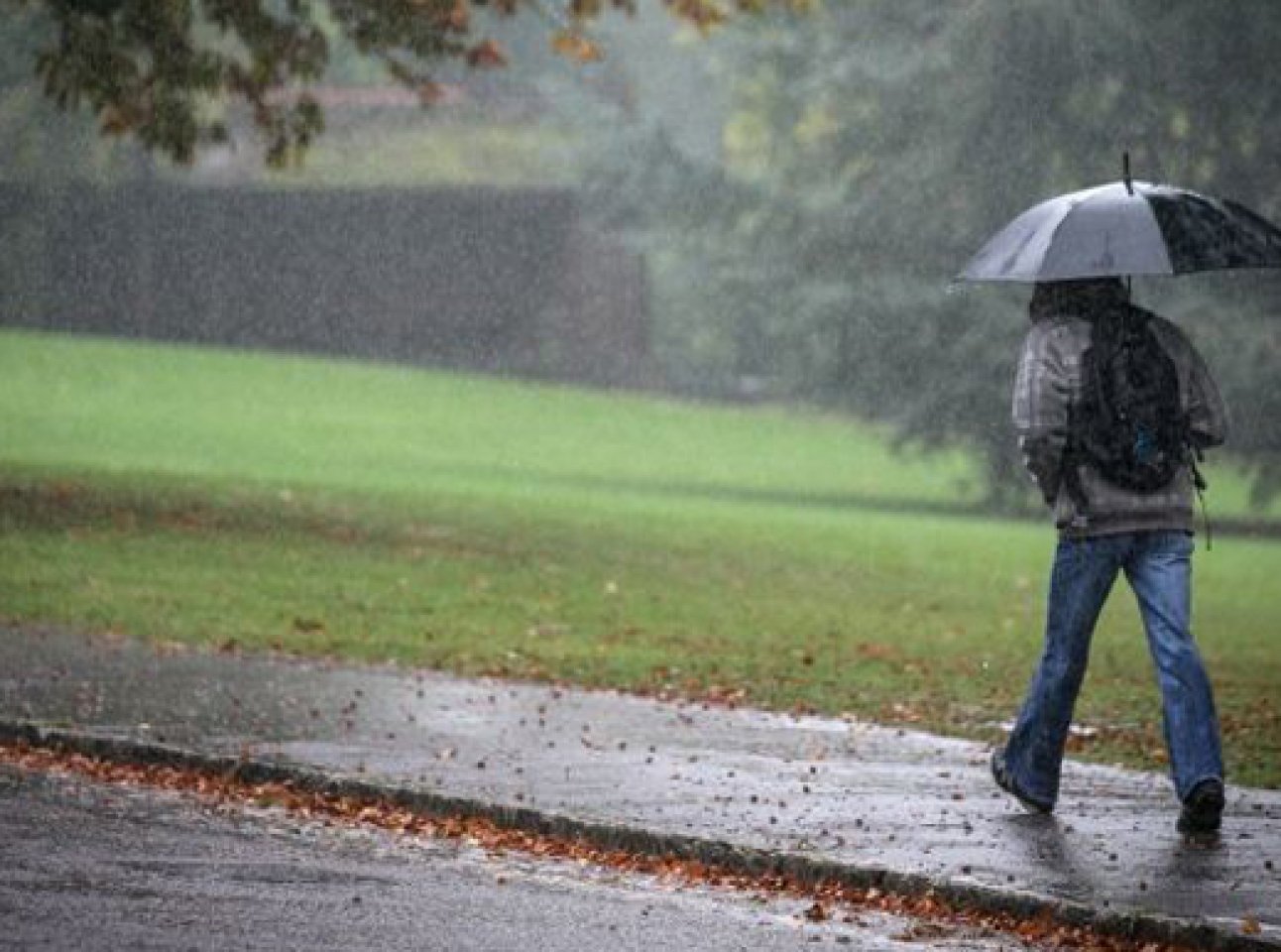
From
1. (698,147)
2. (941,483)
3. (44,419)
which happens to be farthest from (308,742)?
(698,147)

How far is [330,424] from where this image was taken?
4394 centimetres

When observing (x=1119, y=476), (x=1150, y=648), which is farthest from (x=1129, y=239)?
(x=1150, y=648)

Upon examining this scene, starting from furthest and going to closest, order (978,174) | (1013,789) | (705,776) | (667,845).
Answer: (978,174), (705,776), (1013,789), (667,845)

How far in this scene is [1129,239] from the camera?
9852 millimetres

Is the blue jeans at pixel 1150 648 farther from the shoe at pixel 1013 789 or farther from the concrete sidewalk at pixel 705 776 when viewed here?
the concrete sidewalk at pixel 705 776

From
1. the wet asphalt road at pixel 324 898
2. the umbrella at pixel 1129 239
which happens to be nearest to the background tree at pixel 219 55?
the umbrella at pixel 1129 239

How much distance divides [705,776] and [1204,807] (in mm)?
2260

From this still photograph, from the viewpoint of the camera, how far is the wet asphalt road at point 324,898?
7703 millimetres

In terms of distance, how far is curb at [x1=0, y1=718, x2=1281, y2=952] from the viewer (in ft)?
26.3

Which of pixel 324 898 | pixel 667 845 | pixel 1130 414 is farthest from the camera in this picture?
pixel 1130 414

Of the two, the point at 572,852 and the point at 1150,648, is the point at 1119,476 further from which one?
the point at 572,852

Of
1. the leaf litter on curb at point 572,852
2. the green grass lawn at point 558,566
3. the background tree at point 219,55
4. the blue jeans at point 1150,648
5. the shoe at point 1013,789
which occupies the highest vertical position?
the background tree at point 219,55

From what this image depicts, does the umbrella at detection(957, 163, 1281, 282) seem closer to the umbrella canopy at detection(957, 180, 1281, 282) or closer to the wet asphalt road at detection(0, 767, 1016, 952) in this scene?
the umbrella canopy at detection(957, 180, 1281, 282)

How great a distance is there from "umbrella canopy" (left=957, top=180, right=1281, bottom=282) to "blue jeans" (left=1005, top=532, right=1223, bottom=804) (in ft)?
3.12
